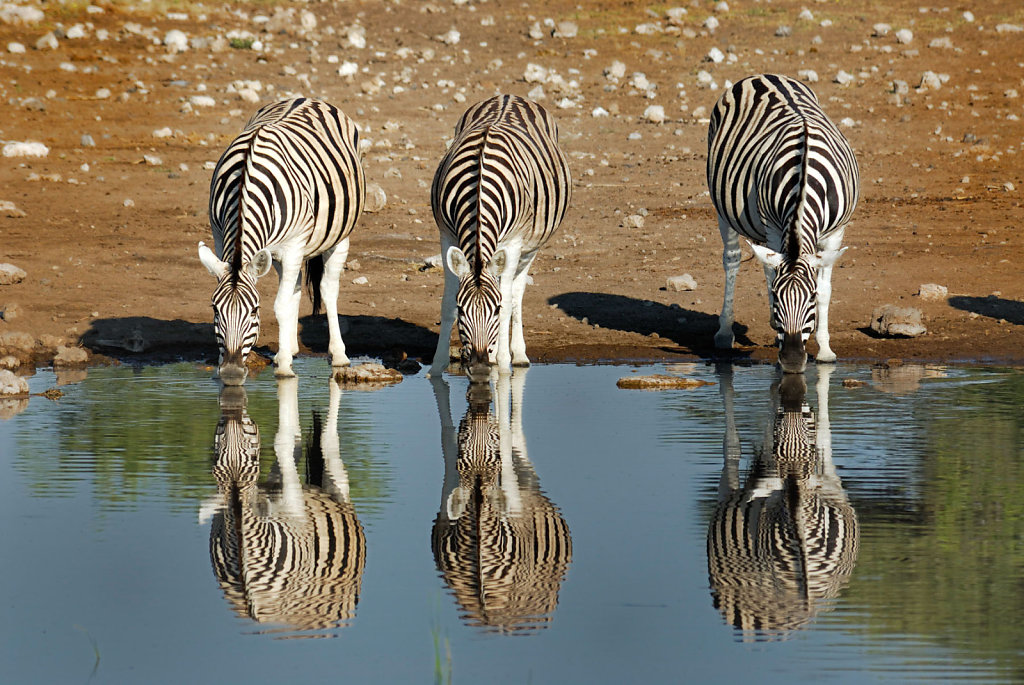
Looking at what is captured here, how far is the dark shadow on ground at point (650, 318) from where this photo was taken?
12820mm

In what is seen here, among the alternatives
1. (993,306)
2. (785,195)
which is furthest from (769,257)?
(993,306)

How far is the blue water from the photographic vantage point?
4.90m

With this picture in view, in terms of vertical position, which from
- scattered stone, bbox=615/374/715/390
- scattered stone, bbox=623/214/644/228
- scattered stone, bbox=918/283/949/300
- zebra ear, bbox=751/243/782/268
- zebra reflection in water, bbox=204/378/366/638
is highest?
scattered stone, bbox=623/214/644/228

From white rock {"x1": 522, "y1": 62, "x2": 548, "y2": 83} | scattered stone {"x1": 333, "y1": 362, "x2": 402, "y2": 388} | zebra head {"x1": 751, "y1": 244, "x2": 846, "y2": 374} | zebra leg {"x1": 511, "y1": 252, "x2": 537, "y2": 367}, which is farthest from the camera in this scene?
white rock {"x1": 522, "y1": 62, "x2": 548, "y2": 83}

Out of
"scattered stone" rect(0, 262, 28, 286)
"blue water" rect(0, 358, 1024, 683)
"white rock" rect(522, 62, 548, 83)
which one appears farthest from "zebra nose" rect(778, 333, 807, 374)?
"white rock" rect(522, 62, 548, 83)

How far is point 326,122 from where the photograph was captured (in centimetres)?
1226

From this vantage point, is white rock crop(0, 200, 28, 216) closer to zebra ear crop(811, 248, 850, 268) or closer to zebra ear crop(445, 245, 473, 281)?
zebra ear crop(445, 245, 473, 281)

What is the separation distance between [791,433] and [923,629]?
3699mm

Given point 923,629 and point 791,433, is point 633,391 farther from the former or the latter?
point 923,629

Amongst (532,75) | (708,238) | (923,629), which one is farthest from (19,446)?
(532,75)

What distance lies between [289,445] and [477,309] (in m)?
1.88

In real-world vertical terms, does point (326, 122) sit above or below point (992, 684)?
above

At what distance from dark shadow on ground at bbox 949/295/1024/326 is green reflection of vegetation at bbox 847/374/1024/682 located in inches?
179

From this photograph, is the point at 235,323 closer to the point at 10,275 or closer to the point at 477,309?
the point at 477,309
